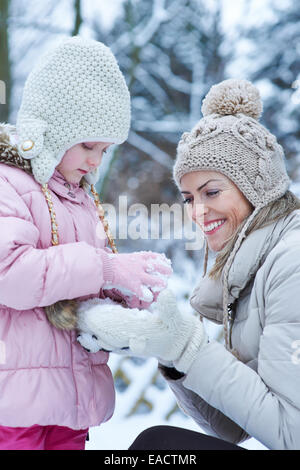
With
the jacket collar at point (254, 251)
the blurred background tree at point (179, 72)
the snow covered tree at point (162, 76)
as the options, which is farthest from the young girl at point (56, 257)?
the snow covered tree at point (162, 76)

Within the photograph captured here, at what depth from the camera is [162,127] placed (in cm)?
329

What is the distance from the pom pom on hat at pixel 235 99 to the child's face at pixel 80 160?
1.30 ft

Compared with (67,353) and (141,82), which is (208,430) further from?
(141,82)

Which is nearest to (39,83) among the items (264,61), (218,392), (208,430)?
(218,392)

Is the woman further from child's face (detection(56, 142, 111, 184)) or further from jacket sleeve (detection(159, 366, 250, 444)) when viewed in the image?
child's face (detection(56, 142, 111, 184))

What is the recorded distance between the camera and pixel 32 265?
895 mm

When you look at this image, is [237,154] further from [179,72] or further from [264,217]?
[179,72]

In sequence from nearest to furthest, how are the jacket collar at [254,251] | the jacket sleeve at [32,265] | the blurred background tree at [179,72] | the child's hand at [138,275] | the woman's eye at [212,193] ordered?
the jacket sleeve at [32,265]
the child's hand at [138,275]
the jacket collar at [254,251]
the woman's eye at [212,193]
the blurred background tree at [179,72]

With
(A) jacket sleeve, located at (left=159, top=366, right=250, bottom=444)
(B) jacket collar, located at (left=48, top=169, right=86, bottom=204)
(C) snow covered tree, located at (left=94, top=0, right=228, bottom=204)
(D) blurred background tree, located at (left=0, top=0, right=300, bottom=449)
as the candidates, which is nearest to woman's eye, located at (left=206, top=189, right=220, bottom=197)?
(B) jacket collar, located at (left=48, top=169, right=86, bottom=204)

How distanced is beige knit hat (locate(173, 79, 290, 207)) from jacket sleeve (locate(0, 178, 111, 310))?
0.44 metres

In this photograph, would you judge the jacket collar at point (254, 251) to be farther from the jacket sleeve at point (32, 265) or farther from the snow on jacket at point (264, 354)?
the jacket sleeve at point (32, 265)

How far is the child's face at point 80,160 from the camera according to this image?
1079 mm

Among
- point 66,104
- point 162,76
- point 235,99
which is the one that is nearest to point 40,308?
point 66,104

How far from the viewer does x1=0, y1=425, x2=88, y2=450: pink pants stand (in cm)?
97
